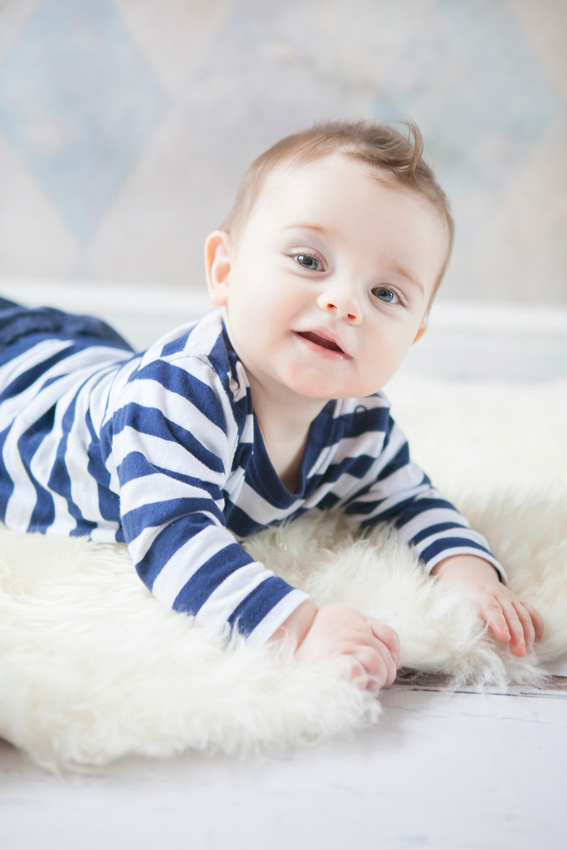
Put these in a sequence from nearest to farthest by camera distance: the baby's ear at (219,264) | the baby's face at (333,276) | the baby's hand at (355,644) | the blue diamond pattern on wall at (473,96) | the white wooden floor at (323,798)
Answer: the white wooden floor at (323,798)
the baby's hand at (355,644)
the baby's face at (333,276)
the baby's ear at (219,264)
the blue diamond pattern on wall at (473,96)

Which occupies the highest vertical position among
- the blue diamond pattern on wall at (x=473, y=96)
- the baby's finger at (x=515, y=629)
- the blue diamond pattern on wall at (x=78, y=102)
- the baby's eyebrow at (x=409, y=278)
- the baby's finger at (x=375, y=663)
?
the blue diamond pattern on wall at (x=473, y=96)

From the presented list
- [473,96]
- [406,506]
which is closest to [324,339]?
[406,506]

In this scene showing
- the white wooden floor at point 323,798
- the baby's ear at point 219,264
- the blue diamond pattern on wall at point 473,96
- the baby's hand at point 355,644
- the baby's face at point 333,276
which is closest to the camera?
the white wooden floor at point 323,798

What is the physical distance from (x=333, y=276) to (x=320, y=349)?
2.6 inches

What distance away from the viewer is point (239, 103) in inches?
72.0

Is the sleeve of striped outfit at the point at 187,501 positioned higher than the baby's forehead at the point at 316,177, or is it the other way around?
the baby's forehead at the point at 316,177

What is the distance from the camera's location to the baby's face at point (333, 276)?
63 cm

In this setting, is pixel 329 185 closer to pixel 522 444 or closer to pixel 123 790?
pixel 123 790

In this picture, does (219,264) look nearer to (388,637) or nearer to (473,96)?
(388,637)

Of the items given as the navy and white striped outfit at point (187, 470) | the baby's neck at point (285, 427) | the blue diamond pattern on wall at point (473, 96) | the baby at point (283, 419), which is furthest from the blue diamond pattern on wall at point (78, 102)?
the baby's neck at point (285, 427)

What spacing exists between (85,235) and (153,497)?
146 centimetres

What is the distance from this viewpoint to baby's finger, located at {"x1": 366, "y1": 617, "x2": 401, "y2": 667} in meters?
0.55

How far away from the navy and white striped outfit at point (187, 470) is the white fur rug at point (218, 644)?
0.11 feet

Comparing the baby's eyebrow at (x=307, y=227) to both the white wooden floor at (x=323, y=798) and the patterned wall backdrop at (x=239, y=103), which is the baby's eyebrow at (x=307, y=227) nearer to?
the white wooden floor at (x=323, y=798)
